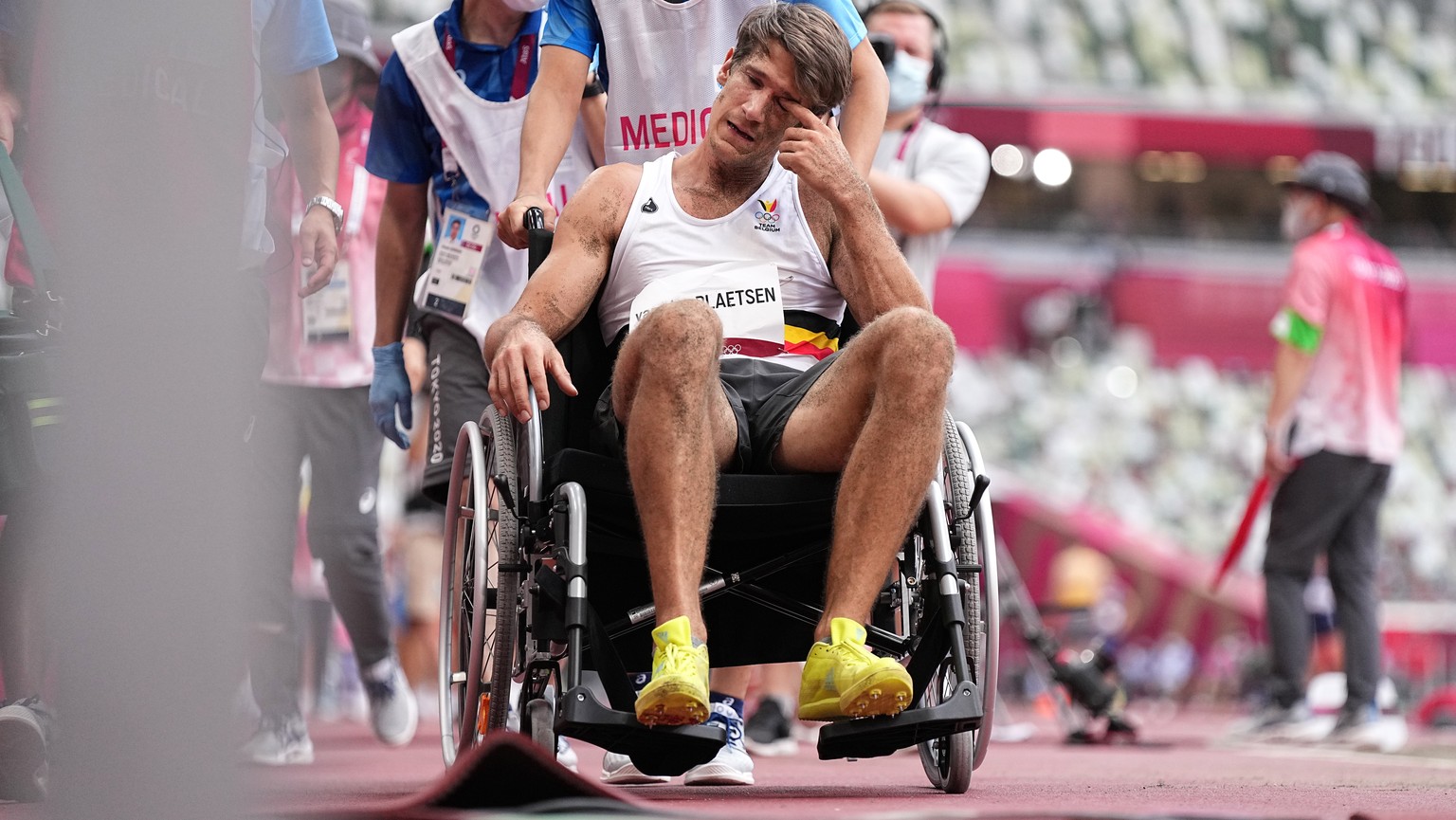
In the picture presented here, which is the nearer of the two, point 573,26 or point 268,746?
point 268,746

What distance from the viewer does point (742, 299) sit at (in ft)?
9.71

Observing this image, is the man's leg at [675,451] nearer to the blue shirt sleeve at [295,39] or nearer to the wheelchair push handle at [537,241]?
the wheelchair push handle at [537,241]

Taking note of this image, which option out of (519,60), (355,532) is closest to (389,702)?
(355,532)

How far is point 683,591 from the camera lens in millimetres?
2559

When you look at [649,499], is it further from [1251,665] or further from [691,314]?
[1251,665]

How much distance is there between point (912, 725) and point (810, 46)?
1.15 m

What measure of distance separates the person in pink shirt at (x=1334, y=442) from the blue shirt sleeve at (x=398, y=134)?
3.36 m

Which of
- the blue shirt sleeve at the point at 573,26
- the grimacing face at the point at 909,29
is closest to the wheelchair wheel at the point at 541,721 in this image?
the blue shirt sleeve at the point at 573,26

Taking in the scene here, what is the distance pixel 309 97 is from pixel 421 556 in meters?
6.84

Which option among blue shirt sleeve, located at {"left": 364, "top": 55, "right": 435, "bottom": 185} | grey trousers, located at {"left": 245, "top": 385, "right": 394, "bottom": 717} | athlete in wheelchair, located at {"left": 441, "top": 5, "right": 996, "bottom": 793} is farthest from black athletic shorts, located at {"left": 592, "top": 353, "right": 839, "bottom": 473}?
grey trousers, located at {"left": 245, "top": 385, "right": 394, "bottom": 717}

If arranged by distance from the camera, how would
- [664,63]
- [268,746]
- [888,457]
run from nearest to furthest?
[268,746], [888,457], [664,63]

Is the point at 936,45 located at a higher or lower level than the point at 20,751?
higher

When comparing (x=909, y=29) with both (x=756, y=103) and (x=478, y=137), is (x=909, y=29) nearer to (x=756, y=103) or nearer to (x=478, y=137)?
(x=478, y=137)

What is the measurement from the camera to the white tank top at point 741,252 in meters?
3.00
